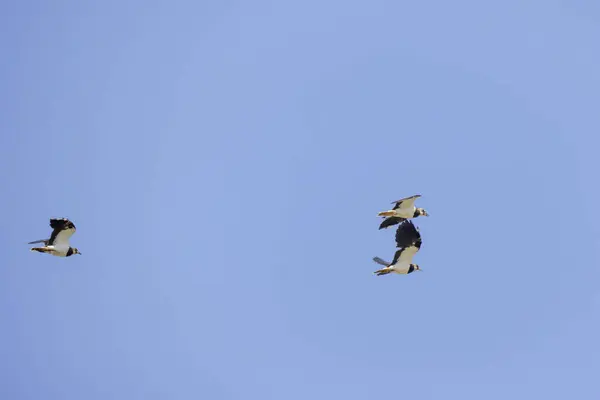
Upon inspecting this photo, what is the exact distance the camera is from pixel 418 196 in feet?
201

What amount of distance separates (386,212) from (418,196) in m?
2.53

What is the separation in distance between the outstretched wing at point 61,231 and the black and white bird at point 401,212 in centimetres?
1401

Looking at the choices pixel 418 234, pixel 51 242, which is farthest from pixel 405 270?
pixel 51 242

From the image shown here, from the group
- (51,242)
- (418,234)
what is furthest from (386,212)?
(51,242)

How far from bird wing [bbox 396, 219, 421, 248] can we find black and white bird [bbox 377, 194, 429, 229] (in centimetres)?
112

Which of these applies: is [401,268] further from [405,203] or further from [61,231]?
[61,231]

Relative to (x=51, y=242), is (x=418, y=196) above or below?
above

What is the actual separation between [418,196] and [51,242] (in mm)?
16893

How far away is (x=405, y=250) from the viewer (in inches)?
2454

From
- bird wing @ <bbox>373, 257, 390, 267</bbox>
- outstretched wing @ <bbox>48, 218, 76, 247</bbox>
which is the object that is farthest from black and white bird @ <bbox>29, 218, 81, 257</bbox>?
bird wing @ <bbox>373, 257, 390, 267</bbox>

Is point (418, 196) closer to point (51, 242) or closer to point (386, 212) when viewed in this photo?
point (386, 212)

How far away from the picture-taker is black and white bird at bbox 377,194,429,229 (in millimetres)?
63188

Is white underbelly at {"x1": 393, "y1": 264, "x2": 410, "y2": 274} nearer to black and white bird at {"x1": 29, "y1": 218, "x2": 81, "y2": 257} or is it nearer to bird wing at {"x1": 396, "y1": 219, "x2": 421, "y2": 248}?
bird wing at {"x1": 396, "y1": 219, "x2": 421, "y2": 248}

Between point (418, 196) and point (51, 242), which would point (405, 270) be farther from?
point (51, 242)
